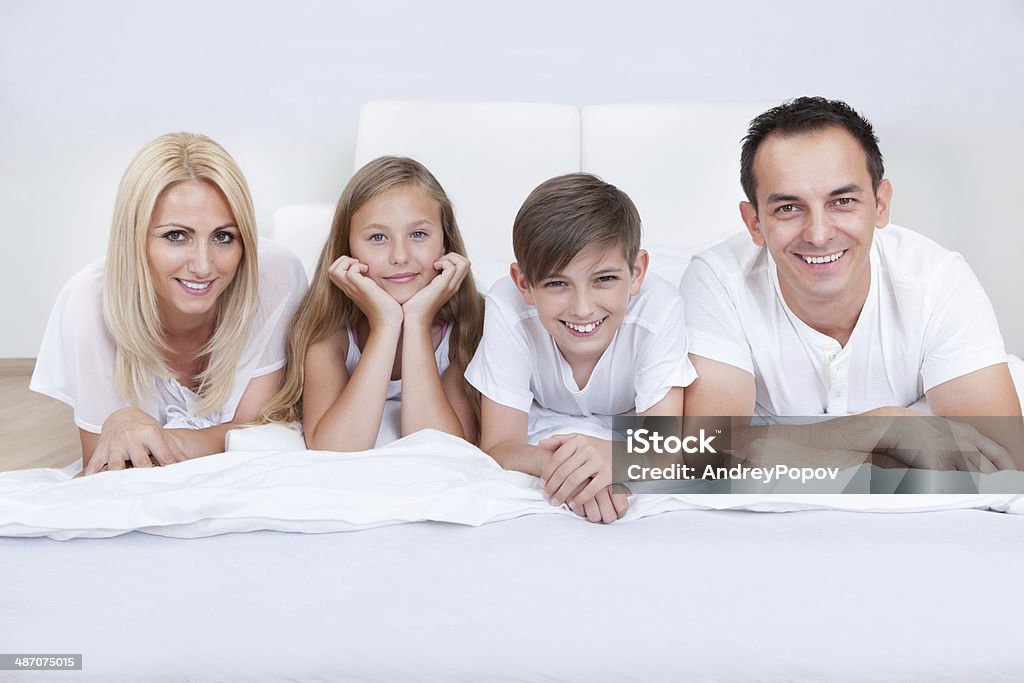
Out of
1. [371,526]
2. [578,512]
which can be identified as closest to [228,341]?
[371,526]

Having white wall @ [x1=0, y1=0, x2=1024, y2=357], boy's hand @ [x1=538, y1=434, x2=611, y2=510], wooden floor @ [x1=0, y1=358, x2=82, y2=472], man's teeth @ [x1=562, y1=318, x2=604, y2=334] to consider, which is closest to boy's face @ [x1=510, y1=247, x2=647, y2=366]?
man's teeth @ [x1=562, y1=318, x2=604, y2=334]

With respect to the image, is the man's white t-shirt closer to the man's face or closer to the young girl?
the man's face

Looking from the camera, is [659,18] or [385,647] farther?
[659,18]

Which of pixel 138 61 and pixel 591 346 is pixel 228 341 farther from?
pixel 138 61

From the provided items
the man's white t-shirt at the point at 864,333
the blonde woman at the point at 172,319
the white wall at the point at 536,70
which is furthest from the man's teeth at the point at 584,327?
the white wall at the point at 536,70

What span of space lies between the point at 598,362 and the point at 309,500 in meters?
0.58

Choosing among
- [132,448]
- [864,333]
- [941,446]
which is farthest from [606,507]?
[132,448]

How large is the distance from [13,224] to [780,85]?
2.74 m

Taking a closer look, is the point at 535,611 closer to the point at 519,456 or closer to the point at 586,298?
the point at 519,456

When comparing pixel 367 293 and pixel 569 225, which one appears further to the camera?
pixel 367 293

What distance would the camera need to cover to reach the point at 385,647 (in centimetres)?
102

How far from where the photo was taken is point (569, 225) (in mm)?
1350

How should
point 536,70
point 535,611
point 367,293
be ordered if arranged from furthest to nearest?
point 536,70
point 367,293
point 535,611

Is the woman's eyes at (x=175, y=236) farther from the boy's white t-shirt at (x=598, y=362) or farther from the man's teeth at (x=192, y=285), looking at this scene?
the boy's white t-shirt at (x=598, y=362)
